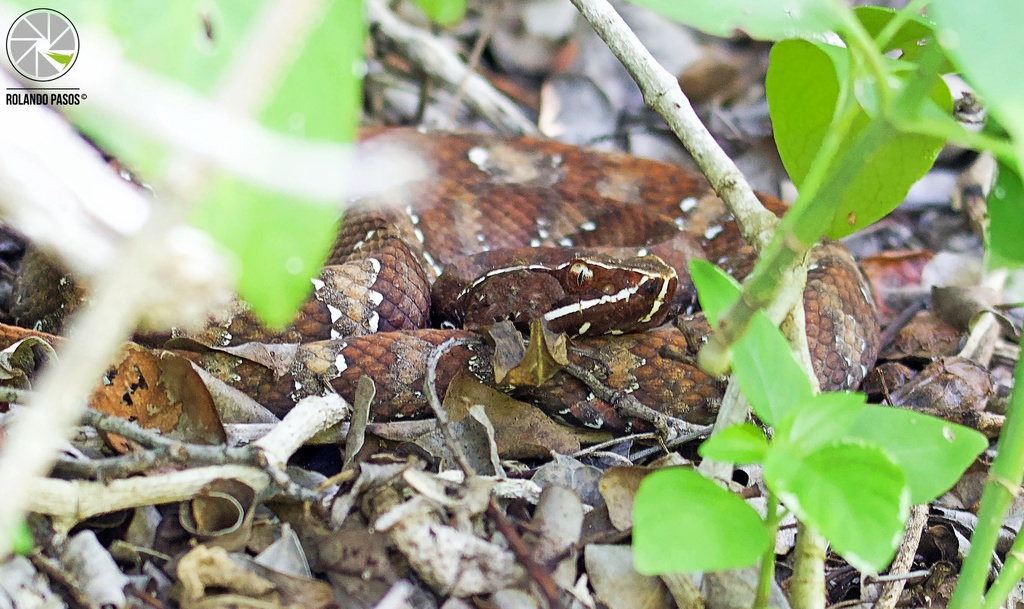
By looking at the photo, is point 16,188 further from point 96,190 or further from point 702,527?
point 702,527

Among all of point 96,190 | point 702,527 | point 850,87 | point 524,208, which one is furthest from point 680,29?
point 96,190

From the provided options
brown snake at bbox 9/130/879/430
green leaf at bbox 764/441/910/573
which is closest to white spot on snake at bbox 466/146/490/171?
brown snake at bbox 9/130/879/430

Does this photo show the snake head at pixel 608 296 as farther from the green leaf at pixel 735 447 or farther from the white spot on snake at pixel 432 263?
the green leaf at pixel 735 447

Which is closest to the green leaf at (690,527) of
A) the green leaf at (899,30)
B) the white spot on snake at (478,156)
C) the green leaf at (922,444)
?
the green leaf at (922,444)

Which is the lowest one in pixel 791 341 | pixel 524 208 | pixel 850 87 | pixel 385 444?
pixel 524 208

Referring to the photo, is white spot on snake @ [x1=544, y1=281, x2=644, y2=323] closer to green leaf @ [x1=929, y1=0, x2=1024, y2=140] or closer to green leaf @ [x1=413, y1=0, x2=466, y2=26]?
green leaf @ [x1=413, y1=0, x2=466, y2=26]

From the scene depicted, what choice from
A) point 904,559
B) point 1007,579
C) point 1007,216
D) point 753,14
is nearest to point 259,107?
point 753,14

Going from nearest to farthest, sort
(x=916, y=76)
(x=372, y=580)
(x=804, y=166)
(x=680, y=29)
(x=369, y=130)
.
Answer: (x=916, y=76) < (x=372, y=580) < (x=804, y=166) < (x=369, y=130) < (x=680, y=29)
